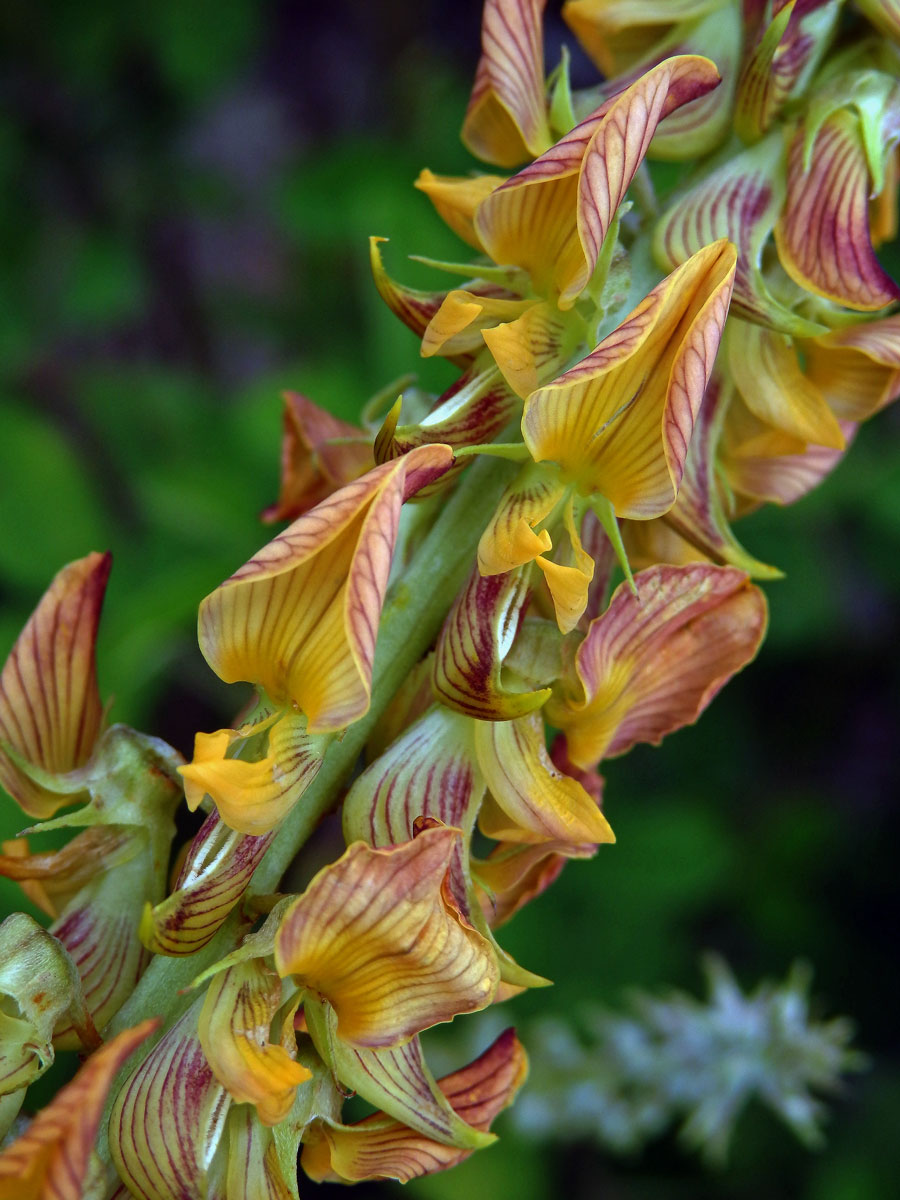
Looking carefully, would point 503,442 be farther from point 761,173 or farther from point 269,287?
point 269,287

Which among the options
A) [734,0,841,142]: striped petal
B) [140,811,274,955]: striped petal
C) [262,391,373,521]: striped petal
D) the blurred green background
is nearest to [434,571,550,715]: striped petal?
[140,811,274,955]: striped petal

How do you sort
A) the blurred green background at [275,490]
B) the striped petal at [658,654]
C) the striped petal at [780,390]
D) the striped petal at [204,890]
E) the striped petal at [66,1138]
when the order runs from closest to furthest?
the striped petal at [66,1138] < the striped petal at [204,890] < the striped petal at [658,654] < the striped petal at [780,390] < the blurred green background at [275,490]

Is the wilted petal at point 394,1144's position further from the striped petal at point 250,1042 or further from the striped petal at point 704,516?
the striped petal at point 704,516

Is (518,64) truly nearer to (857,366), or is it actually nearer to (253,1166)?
(857,366)

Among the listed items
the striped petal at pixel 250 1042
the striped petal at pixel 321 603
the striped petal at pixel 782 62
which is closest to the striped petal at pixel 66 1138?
the striped petal at pixel 250 1042

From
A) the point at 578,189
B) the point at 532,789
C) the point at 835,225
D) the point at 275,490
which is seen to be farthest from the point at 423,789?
the point at 275,490

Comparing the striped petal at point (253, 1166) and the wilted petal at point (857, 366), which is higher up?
the wilted petal at point (857, 366)

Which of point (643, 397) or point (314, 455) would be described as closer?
point (643, 397)

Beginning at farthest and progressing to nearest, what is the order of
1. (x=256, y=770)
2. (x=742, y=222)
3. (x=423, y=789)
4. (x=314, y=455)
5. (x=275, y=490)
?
(x=275, y=490)
(x=314, y=455)
(x=742, y=222)
(x=423, y=789)
(x=256, y=770)
